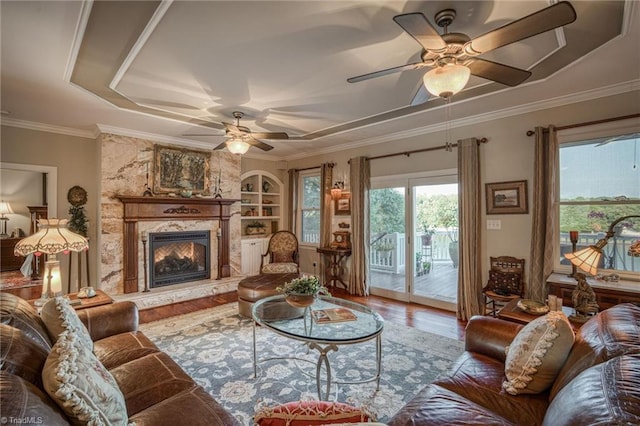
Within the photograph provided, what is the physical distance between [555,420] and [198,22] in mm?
2860

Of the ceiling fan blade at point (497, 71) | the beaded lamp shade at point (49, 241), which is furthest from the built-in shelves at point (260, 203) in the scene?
the ceiling fan blade at point (497, 71)

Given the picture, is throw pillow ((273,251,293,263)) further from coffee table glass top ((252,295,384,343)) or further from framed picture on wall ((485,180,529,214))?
framed picture on wall ((485,180,529,214))

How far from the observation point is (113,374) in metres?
1.72

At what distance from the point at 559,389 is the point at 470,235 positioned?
109 inches

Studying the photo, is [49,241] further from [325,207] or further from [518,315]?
[325,207]

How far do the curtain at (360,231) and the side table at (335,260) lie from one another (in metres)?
0.24

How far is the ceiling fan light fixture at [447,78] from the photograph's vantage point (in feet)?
6.30

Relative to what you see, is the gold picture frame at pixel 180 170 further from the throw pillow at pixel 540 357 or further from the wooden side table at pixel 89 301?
the throw pillow at pixel 540 357

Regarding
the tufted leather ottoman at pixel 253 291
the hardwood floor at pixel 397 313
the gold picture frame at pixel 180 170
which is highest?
the gold picture frame at pixel 180 170

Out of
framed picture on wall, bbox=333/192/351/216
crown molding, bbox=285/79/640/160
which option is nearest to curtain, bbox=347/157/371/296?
framed picture on wall, bbox=333/192/351/216

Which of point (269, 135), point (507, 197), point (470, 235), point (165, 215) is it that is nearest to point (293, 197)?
point (165, 215)

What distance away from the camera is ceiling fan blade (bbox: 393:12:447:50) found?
151 centimetres

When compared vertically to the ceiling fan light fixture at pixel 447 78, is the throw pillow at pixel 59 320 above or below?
below

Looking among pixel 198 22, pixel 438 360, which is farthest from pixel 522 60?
pixel 438 360
